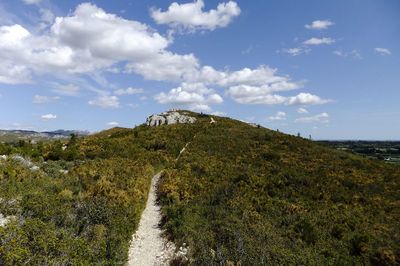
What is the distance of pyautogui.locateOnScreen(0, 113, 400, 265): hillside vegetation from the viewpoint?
12.9m

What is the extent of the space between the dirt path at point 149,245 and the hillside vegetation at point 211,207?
0.66m

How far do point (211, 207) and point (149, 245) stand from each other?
497cm

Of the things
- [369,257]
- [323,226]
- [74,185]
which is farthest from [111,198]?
[369,257]

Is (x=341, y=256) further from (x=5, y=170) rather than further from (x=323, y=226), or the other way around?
(x=5, y=170)

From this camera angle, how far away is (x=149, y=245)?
53.4 feet

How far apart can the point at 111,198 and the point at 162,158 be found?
16.3 m

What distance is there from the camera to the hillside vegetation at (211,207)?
510 inches

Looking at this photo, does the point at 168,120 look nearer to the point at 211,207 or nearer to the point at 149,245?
the point at 211,207

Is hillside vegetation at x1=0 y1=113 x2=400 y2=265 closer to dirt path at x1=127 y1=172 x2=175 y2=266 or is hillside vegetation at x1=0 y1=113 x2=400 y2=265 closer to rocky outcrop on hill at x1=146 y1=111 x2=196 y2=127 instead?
dirt path at x1=127 y1=172 x2=175 y2=266

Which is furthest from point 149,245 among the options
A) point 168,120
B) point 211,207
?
point 168,120

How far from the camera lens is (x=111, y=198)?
18828mm

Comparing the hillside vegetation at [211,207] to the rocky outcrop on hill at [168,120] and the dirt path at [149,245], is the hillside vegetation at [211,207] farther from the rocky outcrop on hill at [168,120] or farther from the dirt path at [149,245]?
the rocky outcrop on hill at [168,120]

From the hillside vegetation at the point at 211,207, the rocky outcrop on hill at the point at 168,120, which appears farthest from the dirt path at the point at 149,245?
the rocky outcrop on hill at the point at 168,120

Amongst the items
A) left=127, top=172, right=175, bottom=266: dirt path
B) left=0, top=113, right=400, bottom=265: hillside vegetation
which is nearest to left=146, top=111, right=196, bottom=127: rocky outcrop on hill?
left=0, top=113, right=400, bottom=265: hillside vegetation
